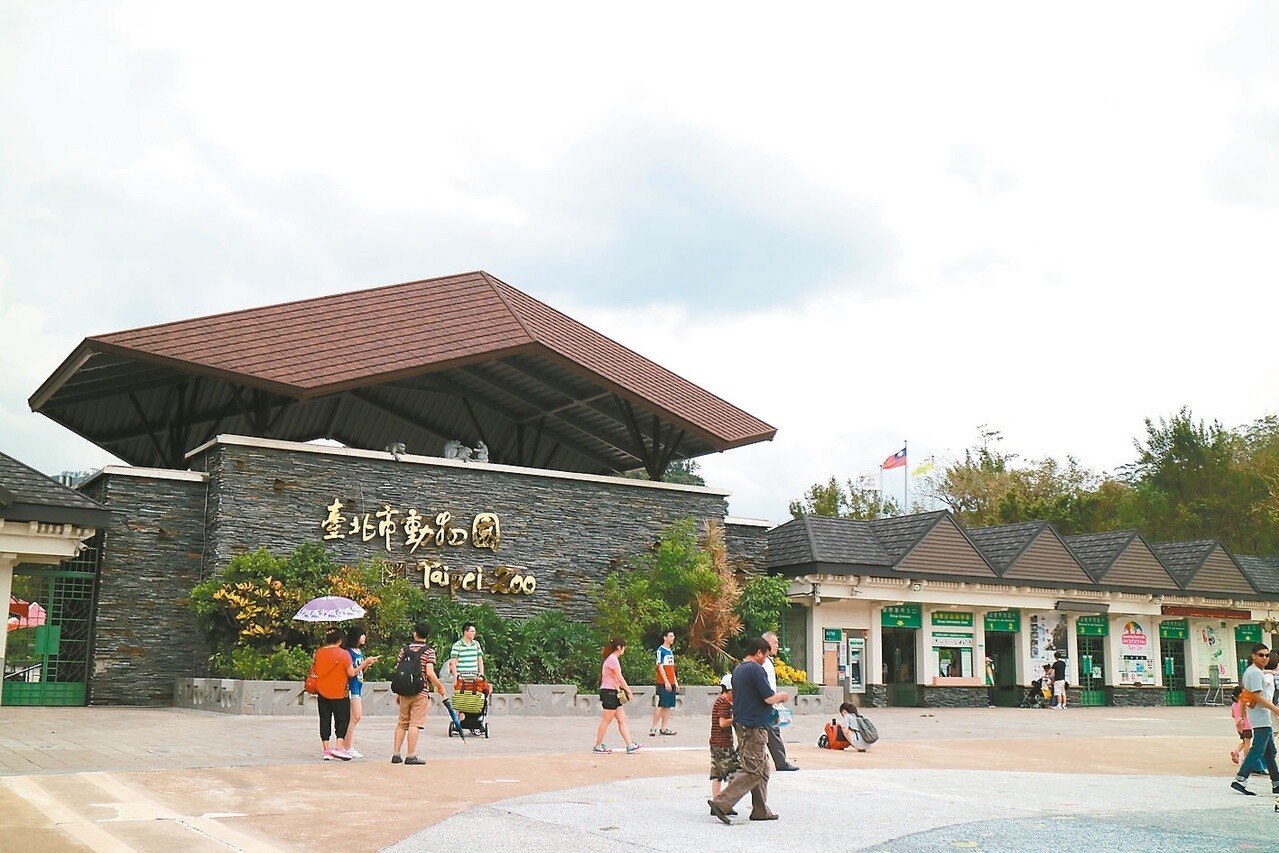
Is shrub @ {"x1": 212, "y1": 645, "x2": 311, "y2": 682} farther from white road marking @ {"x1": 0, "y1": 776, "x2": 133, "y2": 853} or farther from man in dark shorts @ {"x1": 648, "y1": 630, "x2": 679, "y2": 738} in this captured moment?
white road marking @ {"x1": 0, "y1": 776, "x2": 133, "y2": 853}

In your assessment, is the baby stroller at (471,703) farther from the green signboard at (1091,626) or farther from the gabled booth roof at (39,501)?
the green signboard at (1091,626)

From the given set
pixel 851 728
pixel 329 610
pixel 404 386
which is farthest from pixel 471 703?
pixel 404 386

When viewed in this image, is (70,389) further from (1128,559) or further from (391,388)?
(1128,559)

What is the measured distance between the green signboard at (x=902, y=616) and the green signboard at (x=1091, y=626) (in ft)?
21.1

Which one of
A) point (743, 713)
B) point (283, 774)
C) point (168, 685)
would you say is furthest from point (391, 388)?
point (743, 713)

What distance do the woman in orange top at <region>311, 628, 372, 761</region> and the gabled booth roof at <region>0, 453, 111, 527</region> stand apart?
33.4ft

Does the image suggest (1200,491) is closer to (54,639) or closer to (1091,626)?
(1091,626)

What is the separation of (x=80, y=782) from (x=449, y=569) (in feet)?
46.9

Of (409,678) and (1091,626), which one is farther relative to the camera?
(1091,626)

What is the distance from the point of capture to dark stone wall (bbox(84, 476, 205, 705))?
→ 2223 centimetres

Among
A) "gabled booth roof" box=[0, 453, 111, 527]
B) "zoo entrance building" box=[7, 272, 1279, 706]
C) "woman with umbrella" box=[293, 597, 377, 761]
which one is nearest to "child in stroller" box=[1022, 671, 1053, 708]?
"zoo entrance building" box=[7, 272, 1279, 706]

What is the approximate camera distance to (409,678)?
42.1 feet

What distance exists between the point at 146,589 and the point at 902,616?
63.5 feet

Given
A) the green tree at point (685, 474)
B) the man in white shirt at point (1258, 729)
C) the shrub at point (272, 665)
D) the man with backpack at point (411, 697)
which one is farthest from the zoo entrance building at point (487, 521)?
the green tree at point (685, 474)
